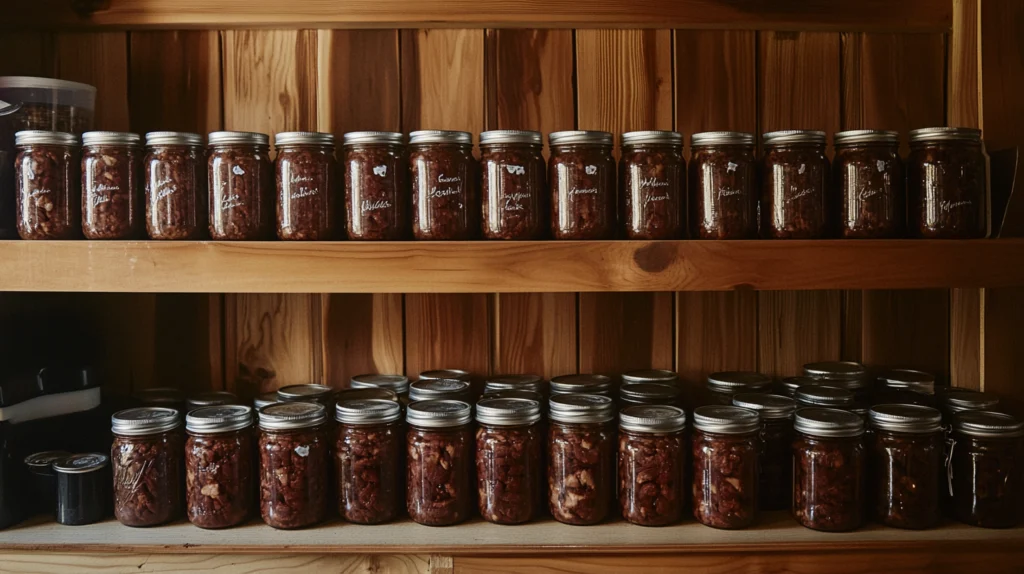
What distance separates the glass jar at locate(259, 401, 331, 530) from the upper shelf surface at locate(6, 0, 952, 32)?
727 millimetres

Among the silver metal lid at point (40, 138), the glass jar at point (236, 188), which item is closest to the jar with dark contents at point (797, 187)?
the glass jar at point (236, 188)

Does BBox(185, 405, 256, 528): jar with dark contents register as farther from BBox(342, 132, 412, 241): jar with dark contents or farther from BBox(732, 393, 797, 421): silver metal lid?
BBox(732, 393, 797, 421): silver metal lid

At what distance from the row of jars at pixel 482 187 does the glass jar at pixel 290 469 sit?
29 centimetres

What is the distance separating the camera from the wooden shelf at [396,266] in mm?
1141

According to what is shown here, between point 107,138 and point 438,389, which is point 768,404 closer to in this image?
point 438,389

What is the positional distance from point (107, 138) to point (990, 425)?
4.70 ft

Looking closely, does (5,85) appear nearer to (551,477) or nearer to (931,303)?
(551,477)

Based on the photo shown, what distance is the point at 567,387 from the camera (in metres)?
1.38

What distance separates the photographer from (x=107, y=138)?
121 centimetres

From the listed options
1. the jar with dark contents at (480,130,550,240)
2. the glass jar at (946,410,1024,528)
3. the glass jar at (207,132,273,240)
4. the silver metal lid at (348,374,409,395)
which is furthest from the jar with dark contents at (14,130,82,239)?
the glass jar at (946,410,1024,528)

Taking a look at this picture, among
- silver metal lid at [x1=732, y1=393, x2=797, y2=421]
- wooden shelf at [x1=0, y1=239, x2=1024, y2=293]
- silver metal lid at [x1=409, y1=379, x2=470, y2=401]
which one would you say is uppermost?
wooden shelf at [x1=0, y1=239, x2=1024, y2=293]

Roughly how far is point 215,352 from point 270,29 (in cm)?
63

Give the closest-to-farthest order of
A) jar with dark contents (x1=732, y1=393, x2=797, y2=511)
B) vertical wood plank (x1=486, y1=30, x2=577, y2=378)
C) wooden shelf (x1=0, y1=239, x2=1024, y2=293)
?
wooden shelf (x1=0, y1=239, x2=1024, y2=293), jar with dark contents (x1=732, y1=393, x2=797, y2=511), vertical wood plank (x1=486, y1=30, x2=577, y2=378)

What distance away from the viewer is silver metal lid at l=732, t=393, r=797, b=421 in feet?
4.19
